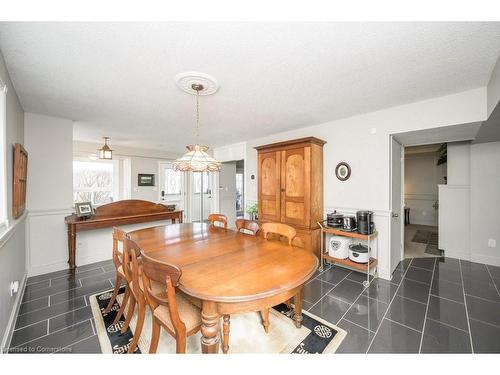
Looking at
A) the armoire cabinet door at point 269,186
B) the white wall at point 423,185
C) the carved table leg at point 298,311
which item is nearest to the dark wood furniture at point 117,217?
the armoire cabinet door at point 269,186

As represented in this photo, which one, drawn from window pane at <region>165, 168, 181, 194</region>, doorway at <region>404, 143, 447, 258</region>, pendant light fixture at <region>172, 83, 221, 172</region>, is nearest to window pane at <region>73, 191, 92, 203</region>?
window pane at <region>165, 168, 181, 194</region>

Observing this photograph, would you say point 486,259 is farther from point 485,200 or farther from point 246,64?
point 246,64

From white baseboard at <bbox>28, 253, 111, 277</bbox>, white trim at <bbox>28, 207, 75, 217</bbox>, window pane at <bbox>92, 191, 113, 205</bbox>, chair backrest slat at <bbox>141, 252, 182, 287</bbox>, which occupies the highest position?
window pane at <bbox>92, 191, 113, 205</bbox>

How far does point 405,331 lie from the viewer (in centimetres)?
172

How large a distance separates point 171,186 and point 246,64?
523 cm

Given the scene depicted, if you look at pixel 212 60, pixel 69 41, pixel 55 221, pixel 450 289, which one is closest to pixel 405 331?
pixel 450 289

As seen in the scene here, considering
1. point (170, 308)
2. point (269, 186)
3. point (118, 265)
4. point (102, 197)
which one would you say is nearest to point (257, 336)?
point (170, 308)

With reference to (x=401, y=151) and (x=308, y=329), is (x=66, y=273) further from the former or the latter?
(x=401, y=151)

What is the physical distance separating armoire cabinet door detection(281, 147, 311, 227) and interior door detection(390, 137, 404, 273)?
1.16 meters

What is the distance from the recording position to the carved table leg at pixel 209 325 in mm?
1124

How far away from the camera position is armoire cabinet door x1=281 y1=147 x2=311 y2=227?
3.10 m

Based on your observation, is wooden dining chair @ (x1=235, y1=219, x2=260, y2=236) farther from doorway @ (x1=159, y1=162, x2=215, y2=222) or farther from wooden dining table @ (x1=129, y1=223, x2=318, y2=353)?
doorway @ (x1=159, y1=162, x2=215, y2=222)

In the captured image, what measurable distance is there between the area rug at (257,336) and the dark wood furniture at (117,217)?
1.51 m

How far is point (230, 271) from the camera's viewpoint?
1.36 meters
